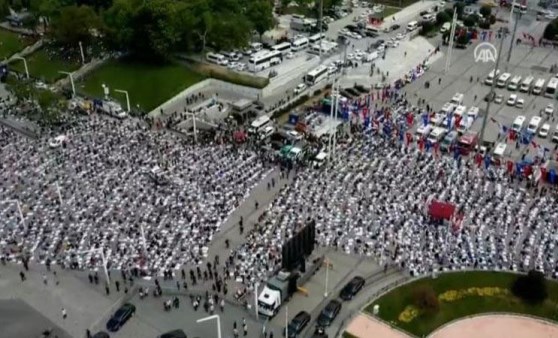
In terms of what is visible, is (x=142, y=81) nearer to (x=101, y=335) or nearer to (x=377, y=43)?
(x=377, y=43)

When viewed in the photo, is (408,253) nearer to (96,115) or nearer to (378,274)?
(378,274)

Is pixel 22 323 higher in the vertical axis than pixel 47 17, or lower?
lower

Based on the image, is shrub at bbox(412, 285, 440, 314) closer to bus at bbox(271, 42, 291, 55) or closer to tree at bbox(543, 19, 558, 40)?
bus at bbox(271, 42, 291, 55)

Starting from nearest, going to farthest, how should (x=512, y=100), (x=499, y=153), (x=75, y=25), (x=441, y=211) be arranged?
(x=441, y=211) → (x=499, y=153) → (x=512, y=100) → (x=75, y=25)

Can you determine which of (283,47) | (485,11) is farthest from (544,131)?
(485,11)

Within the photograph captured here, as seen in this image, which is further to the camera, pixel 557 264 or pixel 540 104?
pixel 540 104

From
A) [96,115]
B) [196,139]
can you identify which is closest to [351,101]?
[196,139]

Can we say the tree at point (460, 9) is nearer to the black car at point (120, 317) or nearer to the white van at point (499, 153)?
the white van at point (499, 153)

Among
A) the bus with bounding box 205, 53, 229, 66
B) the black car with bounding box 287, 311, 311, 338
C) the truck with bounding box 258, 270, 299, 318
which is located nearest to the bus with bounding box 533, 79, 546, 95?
the bus with bounding box 205, 53, 229, 66
